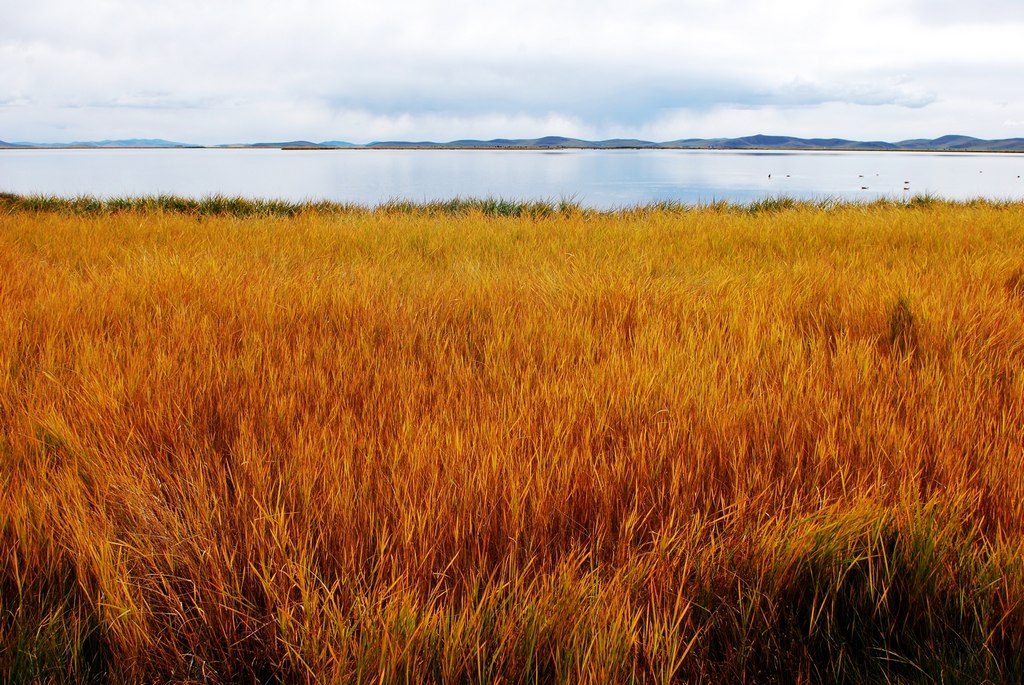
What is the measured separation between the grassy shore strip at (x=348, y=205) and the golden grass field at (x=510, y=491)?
204 inches

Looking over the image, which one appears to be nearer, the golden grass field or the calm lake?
the golden grass field

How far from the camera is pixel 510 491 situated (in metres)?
1.19

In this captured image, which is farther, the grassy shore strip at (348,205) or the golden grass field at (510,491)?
the grassy shore strip at (348,205)

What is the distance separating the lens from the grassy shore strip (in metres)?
7.66

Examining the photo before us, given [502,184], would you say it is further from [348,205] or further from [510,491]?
[510,491]

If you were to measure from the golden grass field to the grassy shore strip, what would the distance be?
5188 millimetres

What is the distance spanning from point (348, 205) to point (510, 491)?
8.11 meters

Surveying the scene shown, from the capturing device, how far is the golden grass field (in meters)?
0.91

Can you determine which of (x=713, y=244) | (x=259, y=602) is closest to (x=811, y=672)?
(x=259, y=602)

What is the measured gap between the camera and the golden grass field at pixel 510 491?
0.91 m

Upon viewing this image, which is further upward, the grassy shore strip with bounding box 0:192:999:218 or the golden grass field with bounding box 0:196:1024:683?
the grassy shore strip with bounding box 0:192:999:218

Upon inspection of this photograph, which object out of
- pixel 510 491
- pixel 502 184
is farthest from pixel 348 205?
pixel 502 184

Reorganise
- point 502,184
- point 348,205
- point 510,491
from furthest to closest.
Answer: point 502,184 < point 348,205 < point 510,491

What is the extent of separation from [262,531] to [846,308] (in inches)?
97.8
